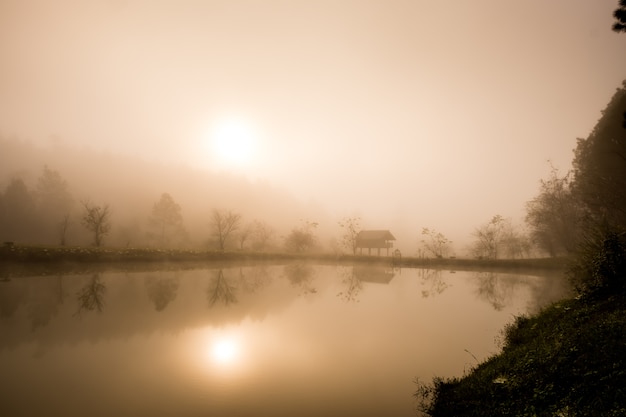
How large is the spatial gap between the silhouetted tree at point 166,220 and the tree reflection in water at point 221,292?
52.0 meters

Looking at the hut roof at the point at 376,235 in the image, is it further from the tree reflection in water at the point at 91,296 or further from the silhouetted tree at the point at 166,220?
the tree reflection in water at the point at 91,296

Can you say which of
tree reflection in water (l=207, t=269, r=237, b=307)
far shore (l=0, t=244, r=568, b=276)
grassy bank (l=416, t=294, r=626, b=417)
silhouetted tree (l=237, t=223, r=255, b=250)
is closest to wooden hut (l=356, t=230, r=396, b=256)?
far shore (l=0, t=244, r=568, b=276)

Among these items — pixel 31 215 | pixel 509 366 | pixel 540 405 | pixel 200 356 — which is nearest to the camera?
pixel 540 405

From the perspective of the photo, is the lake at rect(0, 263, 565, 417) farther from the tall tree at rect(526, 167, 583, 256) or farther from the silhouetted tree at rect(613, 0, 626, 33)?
the tall tree at rect(526, 167, 583, 256)

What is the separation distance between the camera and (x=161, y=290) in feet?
80.4

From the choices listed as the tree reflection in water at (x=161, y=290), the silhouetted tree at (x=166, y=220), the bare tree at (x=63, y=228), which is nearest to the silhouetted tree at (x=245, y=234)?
the silhouetted tree at (x=166, y=220)

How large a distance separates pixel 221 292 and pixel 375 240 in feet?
210

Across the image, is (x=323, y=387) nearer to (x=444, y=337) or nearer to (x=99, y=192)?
Result: (x=444, y=337)

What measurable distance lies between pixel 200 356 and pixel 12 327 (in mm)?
9429

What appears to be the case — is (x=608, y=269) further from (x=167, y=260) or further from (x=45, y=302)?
(x=167, y=260)

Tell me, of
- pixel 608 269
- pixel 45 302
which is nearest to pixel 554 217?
pixel 608 269

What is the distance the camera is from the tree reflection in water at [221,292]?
2163 centimetres

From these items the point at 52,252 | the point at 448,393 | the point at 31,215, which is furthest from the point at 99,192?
the point at 448,393

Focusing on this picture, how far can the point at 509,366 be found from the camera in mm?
8383
